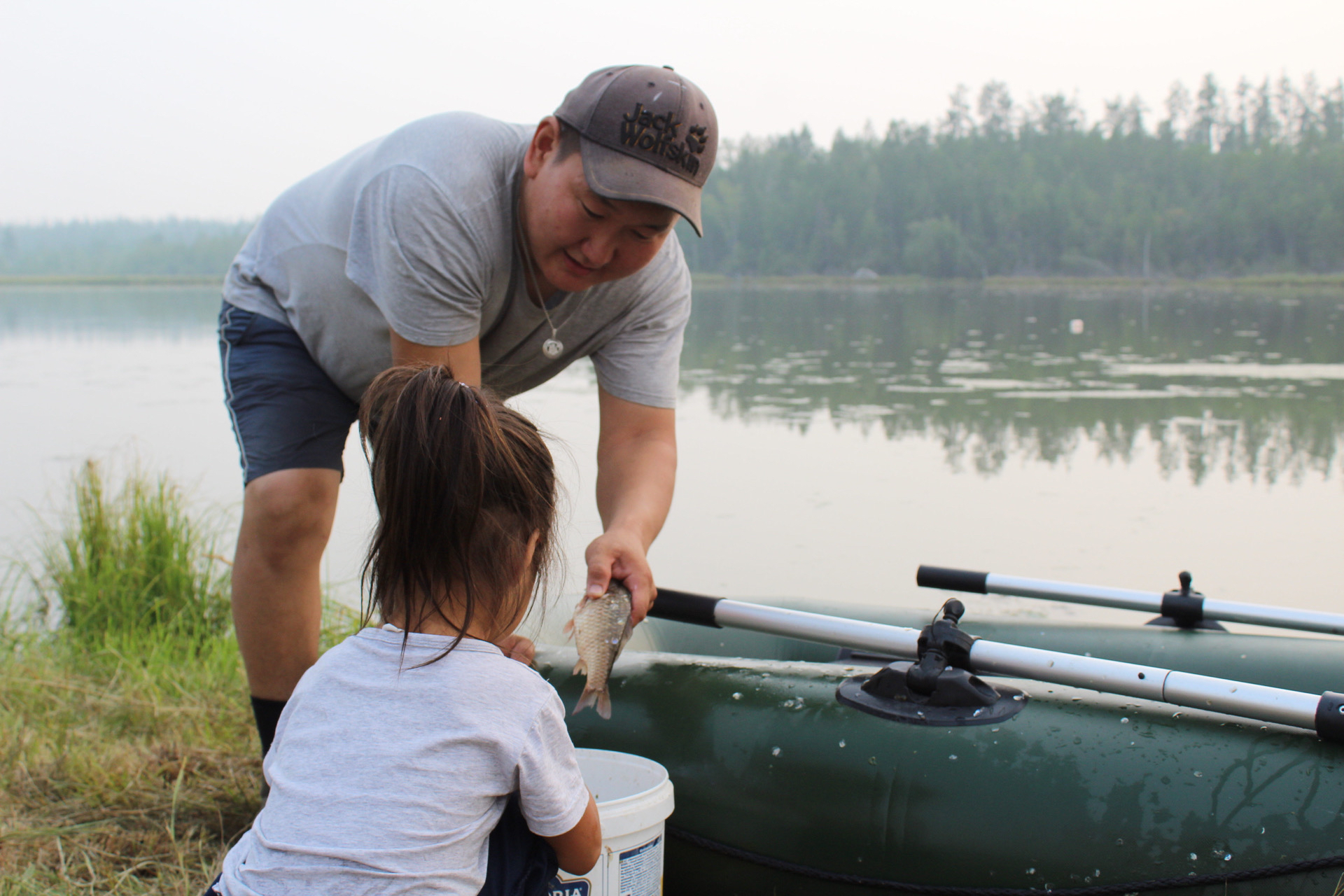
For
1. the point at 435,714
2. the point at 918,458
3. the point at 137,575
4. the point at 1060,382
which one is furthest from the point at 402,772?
the point at 1060,382

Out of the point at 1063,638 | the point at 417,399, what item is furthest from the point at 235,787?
the point at 1063,638

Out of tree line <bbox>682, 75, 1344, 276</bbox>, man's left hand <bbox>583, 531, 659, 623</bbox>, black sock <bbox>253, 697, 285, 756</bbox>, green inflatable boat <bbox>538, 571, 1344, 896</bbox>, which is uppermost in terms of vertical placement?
tree line <bbox>682, 75, 1344, 276</bbox>

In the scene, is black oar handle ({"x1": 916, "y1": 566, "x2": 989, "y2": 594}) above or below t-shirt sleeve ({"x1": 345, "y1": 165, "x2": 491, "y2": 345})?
below

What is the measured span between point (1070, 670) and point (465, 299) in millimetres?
1125

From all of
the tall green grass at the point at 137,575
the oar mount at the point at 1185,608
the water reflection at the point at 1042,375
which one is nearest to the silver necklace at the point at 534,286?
the oar mount at the point at 1185,608

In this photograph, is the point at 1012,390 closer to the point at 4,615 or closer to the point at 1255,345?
the point at 1255,345

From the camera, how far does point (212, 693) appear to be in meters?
3.00

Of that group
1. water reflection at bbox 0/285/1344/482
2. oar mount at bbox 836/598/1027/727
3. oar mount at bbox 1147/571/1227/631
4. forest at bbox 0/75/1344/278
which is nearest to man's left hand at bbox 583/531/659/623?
oar mount at bbox 836/598/1027/727

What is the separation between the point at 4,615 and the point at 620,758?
3203mm

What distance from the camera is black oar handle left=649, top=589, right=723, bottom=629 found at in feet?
6.40

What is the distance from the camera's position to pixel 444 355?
1852 mm

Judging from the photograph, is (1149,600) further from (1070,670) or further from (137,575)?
(137,575)

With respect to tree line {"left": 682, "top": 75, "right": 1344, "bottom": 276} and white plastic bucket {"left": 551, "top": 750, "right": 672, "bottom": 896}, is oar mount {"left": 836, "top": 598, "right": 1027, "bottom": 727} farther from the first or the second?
tree line {"left": 682, "top": 75, "right": 1344, "bottom": 276}

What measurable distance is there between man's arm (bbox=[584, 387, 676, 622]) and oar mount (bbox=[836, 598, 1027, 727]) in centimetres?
40
